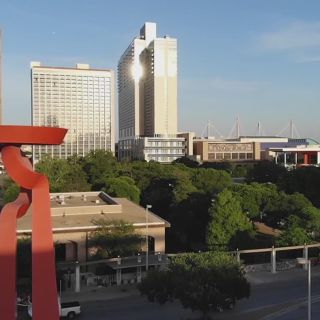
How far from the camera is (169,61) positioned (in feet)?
558

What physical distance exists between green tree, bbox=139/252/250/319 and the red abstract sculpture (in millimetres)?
10056

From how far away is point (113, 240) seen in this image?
3478 centimetres

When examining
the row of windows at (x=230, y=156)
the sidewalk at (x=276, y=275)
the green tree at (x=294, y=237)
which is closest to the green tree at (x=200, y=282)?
the sidewalk at (x=276, y=275)

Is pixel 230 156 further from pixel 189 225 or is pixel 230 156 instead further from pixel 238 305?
pixel 238 305

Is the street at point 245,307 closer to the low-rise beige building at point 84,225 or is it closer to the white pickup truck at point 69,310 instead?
the white pickup truck at point 69,310

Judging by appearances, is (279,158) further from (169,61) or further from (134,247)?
(134,247)

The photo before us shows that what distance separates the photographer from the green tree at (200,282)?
22719mm

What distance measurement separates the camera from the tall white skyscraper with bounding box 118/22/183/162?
508 ft

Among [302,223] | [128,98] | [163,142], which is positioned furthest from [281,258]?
[128,98]

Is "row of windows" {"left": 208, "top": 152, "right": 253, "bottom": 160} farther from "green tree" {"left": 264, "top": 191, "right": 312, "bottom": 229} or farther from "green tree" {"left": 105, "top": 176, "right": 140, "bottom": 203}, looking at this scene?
"green tree" {"left": 264, "top": 191, "right": 312, "bottom": 229}

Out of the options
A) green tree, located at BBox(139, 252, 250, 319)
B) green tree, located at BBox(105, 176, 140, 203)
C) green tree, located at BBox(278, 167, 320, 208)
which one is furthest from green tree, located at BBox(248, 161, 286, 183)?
green tree, located at BBox(139, 252, 250, 319)

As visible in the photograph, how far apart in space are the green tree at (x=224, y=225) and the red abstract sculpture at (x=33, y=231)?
80.6 feet

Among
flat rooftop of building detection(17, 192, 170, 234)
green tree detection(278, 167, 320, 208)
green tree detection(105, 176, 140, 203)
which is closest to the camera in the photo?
flat rooftop of building detection(17, 192, 170, 234)

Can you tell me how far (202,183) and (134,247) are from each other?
122ft
